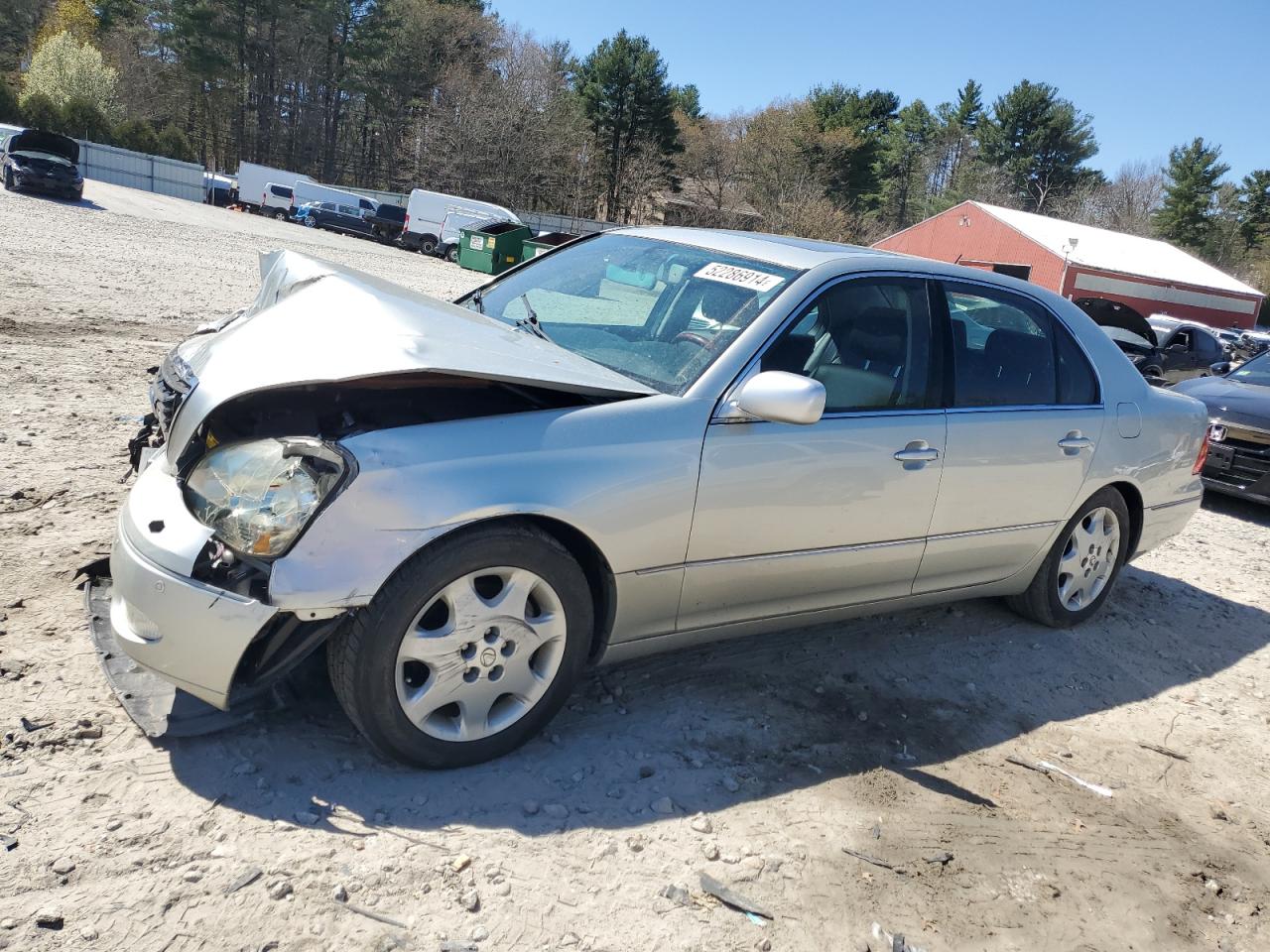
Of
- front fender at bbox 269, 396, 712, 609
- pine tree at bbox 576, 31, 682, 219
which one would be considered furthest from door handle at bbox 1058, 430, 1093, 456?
pine tree at bbox 576, 31, 682, 219

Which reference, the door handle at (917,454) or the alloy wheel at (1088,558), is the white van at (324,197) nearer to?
the alloy wheel at (1088,558)

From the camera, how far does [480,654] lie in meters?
2.87

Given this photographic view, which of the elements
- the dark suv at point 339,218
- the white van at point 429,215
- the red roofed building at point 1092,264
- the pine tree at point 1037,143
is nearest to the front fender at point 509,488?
the white van at point 429,215

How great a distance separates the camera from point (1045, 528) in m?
4.43

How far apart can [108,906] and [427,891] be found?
73 centimetres

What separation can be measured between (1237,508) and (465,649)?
822 centimetres

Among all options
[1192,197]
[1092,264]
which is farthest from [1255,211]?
[1092,264]

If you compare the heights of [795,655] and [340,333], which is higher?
[340,333]

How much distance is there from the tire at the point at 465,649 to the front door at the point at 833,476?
1.71ft

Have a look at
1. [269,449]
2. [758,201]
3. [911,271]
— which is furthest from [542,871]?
[758,201]

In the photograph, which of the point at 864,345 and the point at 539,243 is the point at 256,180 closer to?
the point at 539,243

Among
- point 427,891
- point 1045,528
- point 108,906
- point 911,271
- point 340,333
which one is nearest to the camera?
point 108,906

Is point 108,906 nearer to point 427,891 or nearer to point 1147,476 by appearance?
point 427,891

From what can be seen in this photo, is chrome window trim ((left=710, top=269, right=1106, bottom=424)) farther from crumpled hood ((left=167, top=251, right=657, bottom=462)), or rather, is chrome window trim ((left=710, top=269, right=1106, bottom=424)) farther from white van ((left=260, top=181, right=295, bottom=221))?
white van ((left=260, top=181, right=295, bottom=221))
